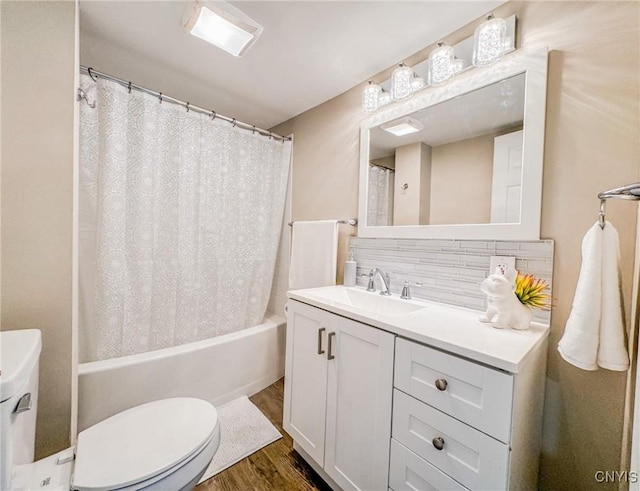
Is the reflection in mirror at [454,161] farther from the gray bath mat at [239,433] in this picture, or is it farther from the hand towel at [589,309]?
the gray bath mat at [239,433]

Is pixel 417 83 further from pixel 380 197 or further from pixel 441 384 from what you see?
pixel 441 384

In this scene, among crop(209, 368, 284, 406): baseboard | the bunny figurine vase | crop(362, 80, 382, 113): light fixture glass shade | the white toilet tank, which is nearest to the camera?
the white toilet tank

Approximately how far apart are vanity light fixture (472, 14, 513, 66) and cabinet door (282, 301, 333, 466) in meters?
1.31

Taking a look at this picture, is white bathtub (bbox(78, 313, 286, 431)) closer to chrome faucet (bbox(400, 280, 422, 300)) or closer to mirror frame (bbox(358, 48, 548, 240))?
chrome faucet (bbox(400, 280, 422, 300))

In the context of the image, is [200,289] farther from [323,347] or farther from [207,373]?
[323,347]

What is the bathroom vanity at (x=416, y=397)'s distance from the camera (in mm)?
699

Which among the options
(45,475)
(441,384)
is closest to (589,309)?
(441,384)

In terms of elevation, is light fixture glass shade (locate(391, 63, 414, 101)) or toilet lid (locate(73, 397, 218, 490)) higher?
light fixture glass shade (locate(391, 63, 414, 101))

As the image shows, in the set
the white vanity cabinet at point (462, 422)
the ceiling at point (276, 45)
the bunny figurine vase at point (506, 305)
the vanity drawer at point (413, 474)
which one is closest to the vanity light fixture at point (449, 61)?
the ceiling at point (276, 45)

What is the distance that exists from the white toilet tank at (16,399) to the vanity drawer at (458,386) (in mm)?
1069

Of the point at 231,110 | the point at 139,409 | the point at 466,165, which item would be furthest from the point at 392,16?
the point at 139,409

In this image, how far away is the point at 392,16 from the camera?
1173 mm

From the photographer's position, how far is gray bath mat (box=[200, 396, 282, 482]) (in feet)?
4.40

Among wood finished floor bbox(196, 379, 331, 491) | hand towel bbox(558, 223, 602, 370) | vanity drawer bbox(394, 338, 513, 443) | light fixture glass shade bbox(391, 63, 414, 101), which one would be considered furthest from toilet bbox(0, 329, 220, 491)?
light fixture glass shade bbox(391, 63, 414, 101)
